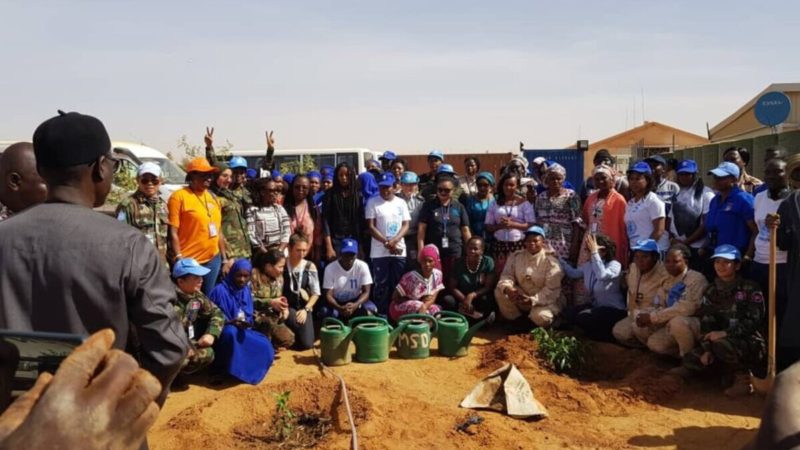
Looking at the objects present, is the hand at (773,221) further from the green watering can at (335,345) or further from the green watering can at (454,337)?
the green watering can at (335,345)

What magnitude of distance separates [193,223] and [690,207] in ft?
17.0

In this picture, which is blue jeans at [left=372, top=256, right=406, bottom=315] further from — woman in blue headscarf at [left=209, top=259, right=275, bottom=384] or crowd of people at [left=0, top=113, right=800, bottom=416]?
woman in blue headscarf at [left=209, top=259, right=275, bottom=384]

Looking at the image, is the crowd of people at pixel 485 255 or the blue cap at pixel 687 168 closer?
the crowd of people at pixel 485 255

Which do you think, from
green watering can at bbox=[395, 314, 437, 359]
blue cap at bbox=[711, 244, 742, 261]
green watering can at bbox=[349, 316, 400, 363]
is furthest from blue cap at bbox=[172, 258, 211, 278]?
blue cap at bbox=[711, 244, 742, 261]

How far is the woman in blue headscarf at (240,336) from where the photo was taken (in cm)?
572

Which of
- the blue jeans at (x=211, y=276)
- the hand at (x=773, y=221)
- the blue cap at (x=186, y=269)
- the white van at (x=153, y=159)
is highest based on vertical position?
the white van at (x=153, y=159)

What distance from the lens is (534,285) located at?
7121 millimetres

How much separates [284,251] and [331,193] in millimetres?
1037

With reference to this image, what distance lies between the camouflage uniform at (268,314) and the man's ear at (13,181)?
379cm

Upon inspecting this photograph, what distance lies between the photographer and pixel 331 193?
25.5 ft

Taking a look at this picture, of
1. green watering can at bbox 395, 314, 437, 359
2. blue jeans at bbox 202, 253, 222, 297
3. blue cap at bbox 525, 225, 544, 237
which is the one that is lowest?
green watering can at bbox 395, 314, 437, 359

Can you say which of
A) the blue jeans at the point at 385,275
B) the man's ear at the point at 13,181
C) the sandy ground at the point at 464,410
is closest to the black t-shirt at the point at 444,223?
the blue jeans at the point at 385,275

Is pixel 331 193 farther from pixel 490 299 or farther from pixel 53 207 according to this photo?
pixel 53 207

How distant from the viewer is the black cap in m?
1.88
